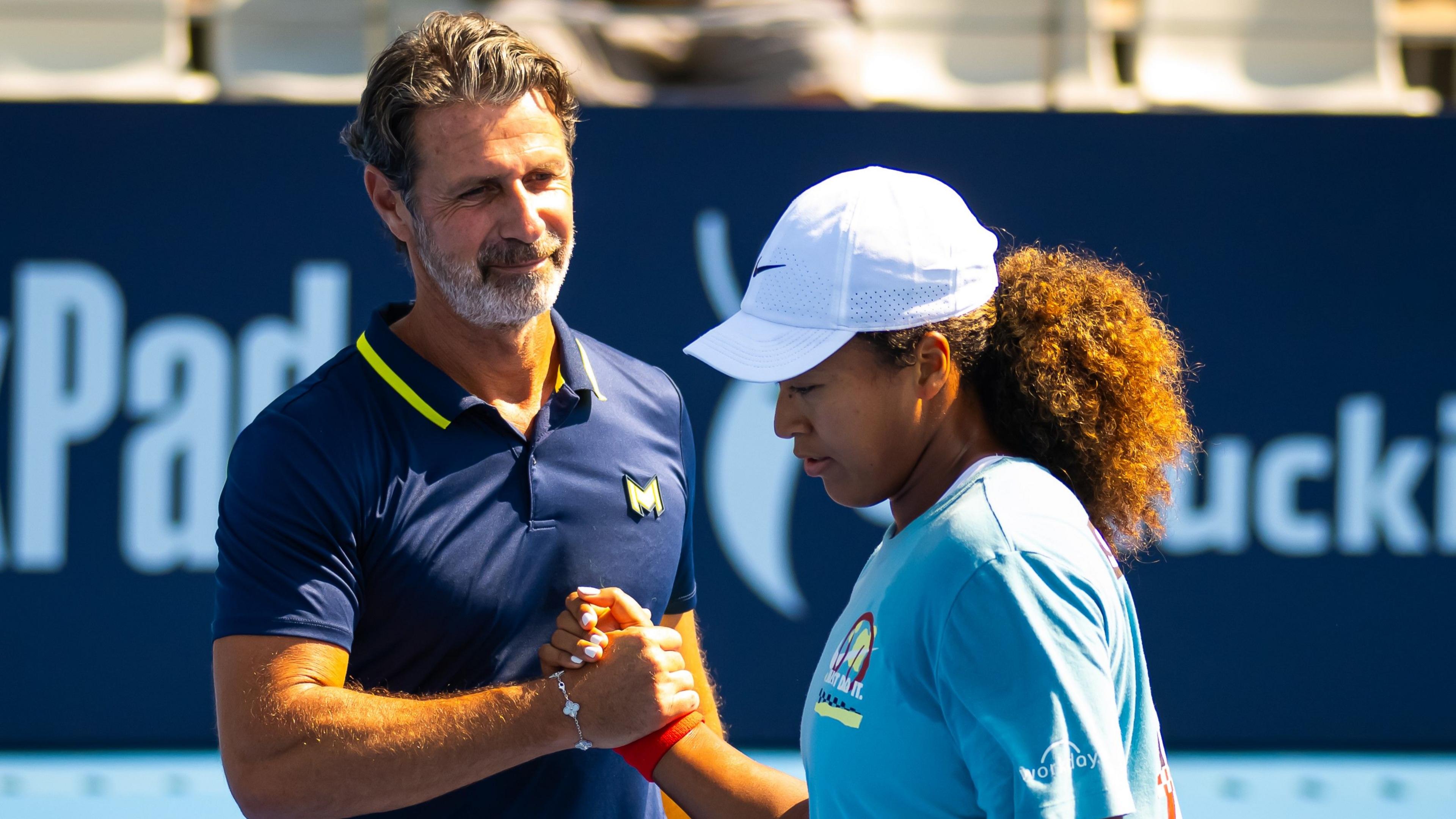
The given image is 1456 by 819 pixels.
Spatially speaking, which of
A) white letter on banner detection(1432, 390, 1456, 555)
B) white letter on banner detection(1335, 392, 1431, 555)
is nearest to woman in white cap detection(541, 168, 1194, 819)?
white letter on banner detection(1335, 392, 1431, 555)

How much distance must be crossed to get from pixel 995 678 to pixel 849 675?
214mm

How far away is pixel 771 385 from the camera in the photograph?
14.3ft

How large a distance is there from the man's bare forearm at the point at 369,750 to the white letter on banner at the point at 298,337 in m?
2.48

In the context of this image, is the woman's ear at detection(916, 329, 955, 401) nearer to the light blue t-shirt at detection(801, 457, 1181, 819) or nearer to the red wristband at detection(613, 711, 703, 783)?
the light blue t-shirt at detection(801, 457, 1181, 819)

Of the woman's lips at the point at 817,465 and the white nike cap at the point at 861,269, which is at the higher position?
the white nike cap at the point at 861,269

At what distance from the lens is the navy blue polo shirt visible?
177 cm

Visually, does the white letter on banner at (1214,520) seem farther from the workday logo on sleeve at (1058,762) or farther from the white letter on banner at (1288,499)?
the workday logo on sleeve at (1058,762)

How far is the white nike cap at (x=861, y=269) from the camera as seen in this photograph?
146cm

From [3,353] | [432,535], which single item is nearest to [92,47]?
[3,353]

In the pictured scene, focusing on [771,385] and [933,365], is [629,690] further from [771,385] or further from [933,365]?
[771,385]

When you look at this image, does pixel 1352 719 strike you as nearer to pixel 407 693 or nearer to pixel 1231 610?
pixel 1231 610

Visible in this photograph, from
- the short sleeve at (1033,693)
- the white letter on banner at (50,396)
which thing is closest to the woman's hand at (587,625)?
the short sleeve at (1033,693)

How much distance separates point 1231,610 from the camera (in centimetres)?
431

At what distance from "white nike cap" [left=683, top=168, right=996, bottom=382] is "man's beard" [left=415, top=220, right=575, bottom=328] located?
0.55 metres
